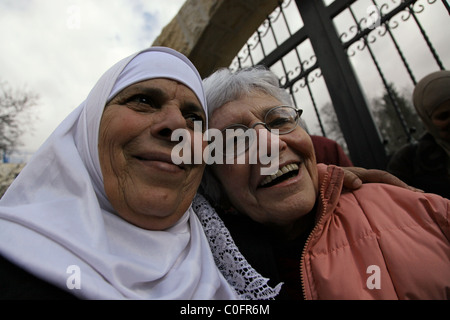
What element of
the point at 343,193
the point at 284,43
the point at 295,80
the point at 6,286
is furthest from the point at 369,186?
the point at 284,43

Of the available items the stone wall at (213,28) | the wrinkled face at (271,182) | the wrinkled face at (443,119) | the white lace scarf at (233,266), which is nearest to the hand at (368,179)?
the wrinkled face at (271,182)

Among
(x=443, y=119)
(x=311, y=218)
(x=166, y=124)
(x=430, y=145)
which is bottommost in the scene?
(x=311, y=218)

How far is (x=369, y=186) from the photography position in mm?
1158

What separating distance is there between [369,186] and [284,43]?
2.22 metres

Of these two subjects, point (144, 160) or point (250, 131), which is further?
point (250, 131)

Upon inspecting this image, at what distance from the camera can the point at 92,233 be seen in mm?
822

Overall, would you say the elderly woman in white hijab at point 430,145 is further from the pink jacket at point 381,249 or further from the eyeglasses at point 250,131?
the eyeglasses at point 250,131

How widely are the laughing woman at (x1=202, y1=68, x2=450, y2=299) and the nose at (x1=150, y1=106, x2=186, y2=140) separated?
0.35 metres

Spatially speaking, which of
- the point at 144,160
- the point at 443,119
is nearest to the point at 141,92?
the point at 144,160

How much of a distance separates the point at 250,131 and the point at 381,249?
75cm

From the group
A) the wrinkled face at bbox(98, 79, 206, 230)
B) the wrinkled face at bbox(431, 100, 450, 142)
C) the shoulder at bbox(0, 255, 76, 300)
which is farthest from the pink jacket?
the wrinkled face at bbox(431, 100, 450, 142)

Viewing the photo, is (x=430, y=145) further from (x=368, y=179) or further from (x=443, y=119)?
(x=368, y=179)

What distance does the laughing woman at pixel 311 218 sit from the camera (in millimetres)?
834
